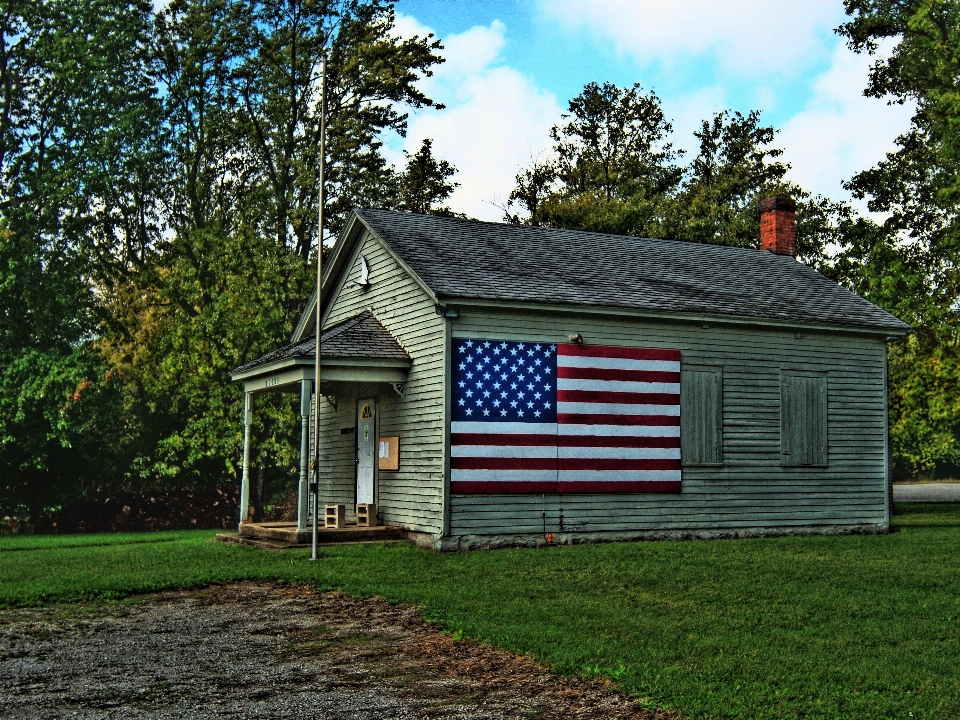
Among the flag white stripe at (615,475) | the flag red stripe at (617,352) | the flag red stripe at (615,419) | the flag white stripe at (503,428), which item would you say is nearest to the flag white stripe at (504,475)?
the flag white stripe at (615,475)

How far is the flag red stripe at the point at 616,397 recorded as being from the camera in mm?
19281

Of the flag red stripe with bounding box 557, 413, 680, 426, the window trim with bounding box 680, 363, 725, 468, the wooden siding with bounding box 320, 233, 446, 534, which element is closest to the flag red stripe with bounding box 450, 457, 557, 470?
the wooden siding with bounding box 320, 233, 446, 534

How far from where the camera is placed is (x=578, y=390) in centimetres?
1938

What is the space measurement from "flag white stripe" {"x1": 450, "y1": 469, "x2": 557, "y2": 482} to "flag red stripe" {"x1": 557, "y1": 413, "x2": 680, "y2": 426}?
0.97 m

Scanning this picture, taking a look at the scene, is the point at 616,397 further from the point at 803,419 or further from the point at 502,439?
the point at 803,419

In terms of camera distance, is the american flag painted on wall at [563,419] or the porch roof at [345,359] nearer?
the american flag painted on wall at [563,419]

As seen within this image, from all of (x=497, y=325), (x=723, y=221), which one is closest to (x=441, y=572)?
(x=497, y=325)

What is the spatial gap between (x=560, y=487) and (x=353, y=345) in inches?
182

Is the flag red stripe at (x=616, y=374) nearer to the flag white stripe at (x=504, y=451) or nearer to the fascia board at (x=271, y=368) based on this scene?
the flag white stripe at (x=504, y=451)

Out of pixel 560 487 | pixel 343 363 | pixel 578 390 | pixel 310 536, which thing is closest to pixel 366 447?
pixel 343 363

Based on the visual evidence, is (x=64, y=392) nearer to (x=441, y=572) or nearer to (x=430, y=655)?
(x=441, y=572)

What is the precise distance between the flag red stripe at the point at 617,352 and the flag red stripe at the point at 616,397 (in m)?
0.68

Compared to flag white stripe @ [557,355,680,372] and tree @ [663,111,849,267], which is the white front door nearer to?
flag white stripe @ [557,355,680,372]

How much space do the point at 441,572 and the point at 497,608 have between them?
11.6ft
